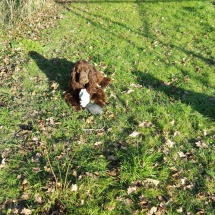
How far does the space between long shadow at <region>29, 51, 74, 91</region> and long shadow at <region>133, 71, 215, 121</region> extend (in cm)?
176

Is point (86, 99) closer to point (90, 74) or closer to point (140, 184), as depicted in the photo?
point (90, 74)

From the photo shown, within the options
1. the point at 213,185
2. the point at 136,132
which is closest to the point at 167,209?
the point at 213,185

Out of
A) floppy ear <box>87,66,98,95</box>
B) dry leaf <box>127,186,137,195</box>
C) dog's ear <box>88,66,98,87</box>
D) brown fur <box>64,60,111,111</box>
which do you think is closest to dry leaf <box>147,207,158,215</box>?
dry leaf <box>127,186,137,195</box>

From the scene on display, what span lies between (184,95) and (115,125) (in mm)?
1889

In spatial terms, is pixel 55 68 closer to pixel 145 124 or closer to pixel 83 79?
pixel 83 79

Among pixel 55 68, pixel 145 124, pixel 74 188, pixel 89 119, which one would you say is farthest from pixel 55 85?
pixel 74 188

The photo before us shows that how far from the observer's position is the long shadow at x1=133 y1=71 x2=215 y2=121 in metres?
5.91

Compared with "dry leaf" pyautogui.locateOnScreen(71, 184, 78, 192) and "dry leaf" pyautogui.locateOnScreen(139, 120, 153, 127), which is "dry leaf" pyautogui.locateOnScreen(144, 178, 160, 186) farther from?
"dry leaf" pyautogui.locateOnScreen(139, 120, 153, 127)

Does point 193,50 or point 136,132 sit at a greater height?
point 193,50

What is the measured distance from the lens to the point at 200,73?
23.3 ft

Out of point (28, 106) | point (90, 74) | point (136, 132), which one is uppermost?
point (90, 74)

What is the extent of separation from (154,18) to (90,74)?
5209mm

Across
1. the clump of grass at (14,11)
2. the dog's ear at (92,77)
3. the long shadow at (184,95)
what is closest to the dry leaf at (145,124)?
the long shadow at (184,95)

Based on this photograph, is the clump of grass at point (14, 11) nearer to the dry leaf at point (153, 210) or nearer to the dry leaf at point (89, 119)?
the dry leaf at point (89, 119)
